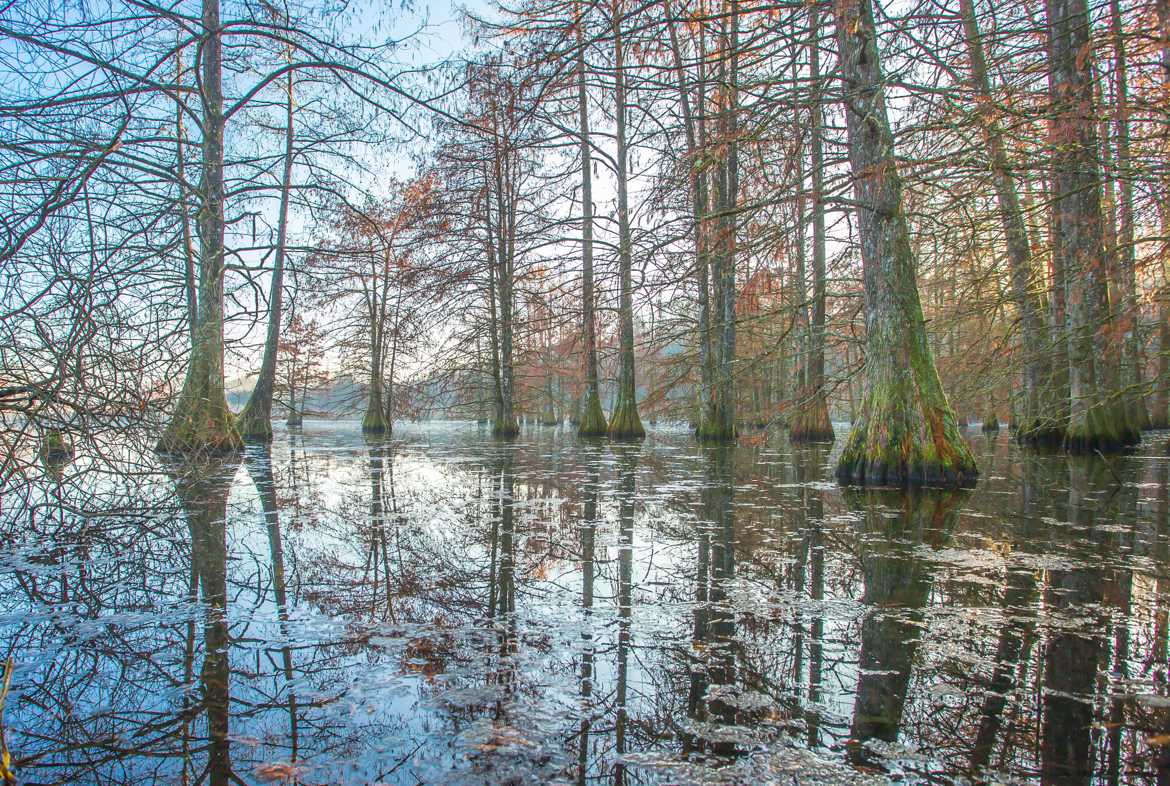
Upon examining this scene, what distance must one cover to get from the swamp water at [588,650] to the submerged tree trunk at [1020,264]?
2637 mm

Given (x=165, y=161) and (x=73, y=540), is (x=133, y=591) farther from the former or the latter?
(x=165, y=161)

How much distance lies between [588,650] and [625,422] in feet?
44.2

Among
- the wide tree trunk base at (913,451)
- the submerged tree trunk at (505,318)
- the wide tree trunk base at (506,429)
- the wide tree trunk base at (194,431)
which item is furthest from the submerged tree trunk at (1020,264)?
the wide tree trunk base at (506,429)

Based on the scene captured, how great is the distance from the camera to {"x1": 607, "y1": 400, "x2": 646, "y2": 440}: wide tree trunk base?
15273mm

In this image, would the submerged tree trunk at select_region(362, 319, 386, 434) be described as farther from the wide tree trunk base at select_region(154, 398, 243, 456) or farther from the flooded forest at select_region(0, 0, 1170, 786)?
the flooded forest at select_region(0, 0, 1170, 786)

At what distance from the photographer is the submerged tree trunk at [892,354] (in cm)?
588

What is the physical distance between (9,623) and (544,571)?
2.01m

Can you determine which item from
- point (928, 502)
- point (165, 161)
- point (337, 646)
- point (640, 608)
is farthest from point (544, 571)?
point (928, 502)

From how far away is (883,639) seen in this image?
6.71ft

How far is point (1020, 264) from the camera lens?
21.5 feet

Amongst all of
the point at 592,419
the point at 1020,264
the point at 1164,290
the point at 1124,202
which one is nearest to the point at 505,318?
the point at 592,419

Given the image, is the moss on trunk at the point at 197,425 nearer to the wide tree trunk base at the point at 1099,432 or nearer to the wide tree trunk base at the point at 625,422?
the wide tree trunk base at the point at 625,422

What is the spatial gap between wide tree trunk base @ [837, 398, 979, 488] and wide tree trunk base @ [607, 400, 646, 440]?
361 inches

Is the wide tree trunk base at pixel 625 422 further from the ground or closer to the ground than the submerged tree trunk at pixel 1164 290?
closer to the ground
